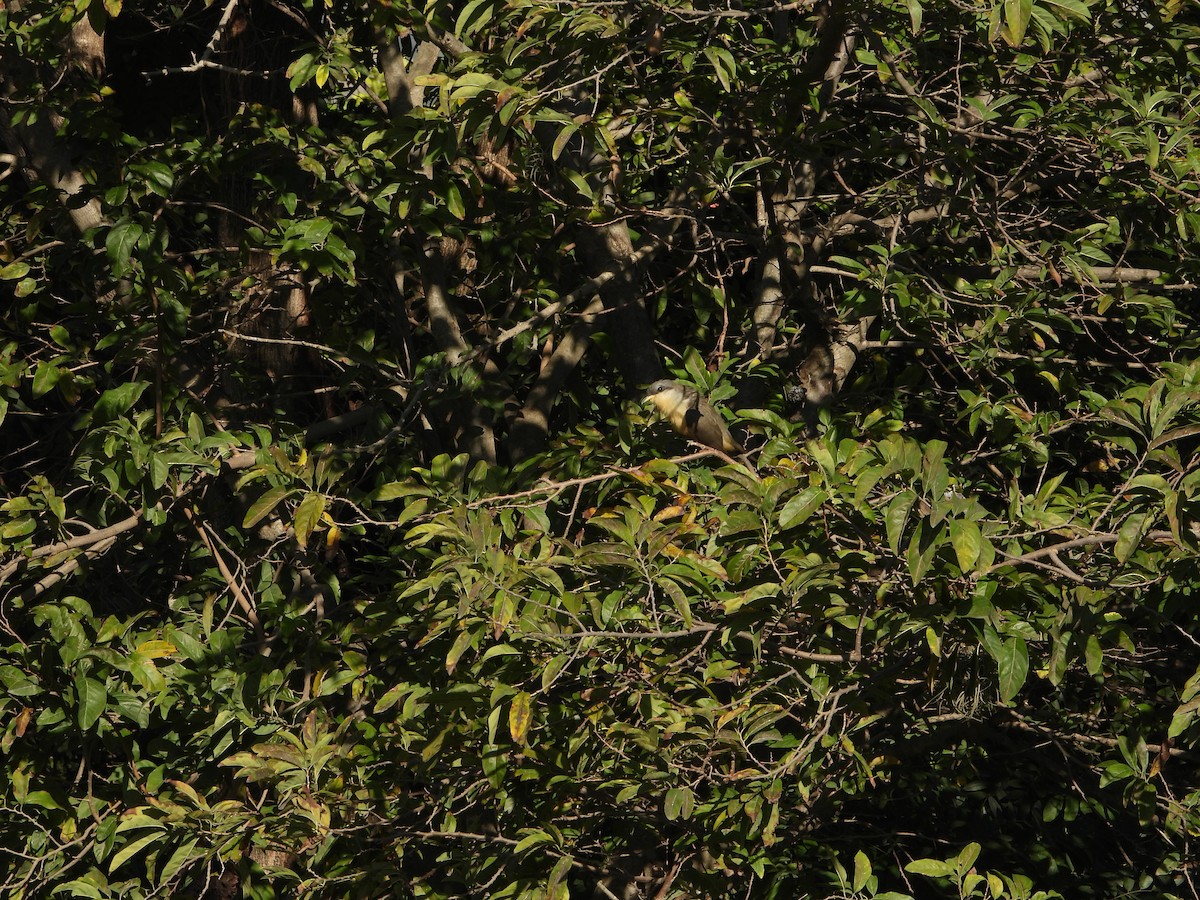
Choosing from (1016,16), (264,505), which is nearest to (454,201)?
(264,505)

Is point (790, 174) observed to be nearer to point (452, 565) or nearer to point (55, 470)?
point (452, 565)

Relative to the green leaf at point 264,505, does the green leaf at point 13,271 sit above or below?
above

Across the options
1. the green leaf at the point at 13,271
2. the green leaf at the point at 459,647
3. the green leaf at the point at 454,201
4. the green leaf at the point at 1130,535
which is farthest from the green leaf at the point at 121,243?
the green leaf at the point at 1130,535

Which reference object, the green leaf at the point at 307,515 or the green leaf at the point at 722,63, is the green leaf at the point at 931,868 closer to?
the green leaf at the point at 307,515

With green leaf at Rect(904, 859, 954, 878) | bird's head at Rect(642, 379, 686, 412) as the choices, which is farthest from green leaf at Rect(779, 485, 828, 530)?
bird's head at Rect(642, 379, 686, 412)

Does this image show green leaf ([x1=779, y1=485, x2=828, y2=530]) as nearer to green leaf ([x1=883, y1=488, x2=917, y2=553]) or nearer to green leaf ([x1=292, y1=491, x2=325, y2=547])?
green leaf ([x1=883, y1=488, x2=917, y2=553])

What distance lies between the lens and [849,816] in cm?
475

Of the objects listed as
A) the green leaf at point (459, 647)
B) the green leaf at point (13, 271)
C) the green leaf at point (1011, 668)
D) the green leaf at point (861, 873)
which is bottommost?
the green leaf at point (861, 873)

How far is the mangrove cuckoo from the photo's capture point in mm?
3553

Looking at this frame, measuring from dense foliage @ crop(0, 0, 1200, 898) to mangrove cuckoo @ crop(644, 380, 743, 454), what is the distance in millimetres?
98

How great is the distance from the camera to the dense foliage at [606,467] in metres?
2.79

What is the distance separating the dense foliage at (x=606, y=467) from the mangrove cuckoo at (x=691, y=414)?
10cm

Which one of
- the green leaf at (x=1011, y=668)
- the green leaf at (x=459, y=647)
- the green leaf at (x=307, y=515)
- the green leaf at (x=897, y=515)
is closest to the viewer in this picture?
the green leaf at (x=897, y=515)

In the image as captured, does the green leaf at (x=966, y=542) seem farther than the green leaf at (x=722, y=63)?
No
